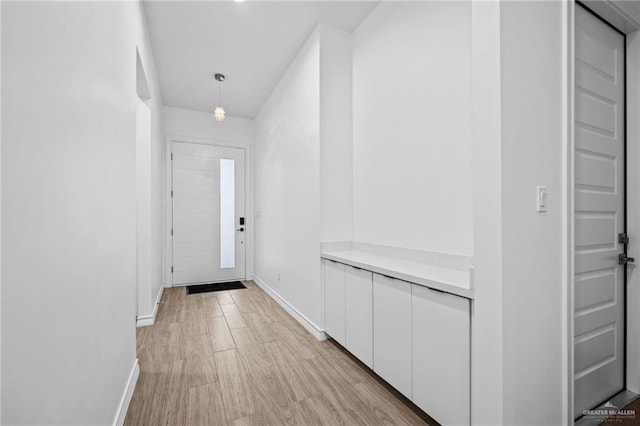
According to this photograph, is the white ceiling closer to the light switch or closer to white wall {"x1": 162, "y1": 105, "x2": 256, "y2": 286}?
white wall {"x1": 162, "y1": 105, "x2": 256, "y2": 286}

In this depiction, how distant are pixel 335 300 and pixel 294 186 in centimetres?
139

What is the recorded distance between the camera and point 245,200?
5.20 meters

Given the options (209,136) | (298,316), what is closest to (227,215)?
(209,136)

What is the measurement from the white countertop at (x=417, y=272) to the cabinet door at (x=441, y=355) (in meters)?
0.05

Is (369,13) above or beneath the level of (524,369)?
above

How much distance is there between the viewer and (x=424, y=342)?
1598mm

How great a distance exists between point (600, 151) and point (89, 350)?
271 centimetres

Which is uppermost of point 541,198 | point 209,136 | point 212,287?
point 209,136

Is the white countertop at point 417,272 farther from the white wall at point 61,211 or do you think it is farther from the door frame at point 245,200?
the door frame at point 245,200

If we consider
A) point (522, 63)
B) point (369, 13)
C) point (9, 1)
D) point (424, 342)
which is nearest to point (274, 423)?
point (424, 342)

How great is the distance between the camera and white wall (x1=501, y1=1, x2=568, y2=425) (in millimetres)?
1263

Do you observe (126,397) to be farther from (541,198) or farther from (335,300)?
(541,198)

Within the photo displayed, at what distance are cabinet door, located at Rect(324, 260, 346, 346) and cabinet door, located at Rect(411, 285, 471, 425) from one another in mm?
824

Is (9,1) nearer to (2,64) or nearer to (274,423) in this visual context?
(2,64)
